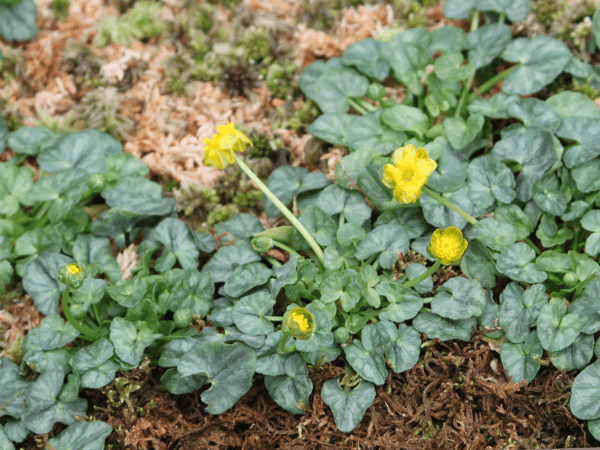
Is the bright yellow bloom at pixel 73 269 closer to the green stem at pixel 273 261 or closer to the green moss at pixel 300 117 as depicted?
the green stem at pixel 273 261

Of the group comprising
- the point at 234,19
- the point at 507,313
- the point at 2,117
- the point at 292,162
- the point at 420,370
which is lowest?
the point at 420,370

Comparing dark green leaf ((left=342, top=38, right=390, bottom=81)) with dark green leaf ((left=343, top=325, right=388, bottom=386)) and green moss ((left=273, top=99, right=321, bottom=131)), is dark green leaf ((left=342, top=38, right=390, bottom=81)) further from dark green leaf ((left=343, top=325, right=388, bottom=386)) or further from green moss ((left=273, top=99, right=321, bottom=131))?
dark green leaf ((left=343, top=325, right=388, bottom=386))

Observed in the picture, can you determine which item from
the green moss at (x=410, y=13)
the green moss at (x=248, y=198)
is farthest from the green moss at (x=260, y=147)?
the green moss at (x=410, y=13)

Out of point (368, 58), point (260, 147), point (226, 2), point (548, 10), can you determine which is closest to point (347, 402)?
point (260, 147)

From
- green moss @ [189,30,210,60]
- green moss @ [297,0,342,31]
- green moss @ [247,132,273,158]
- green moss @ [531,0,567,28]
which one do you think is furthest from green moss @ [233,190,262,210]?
green moss @ [531,0,567,28]

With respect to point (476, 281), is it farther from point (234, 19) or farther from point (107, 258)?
point (234, 19)

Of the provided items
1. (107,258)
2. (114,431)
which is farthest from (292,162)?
(114,431)

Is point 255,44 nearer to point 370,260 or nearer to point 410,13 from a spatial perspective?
point 410,13
